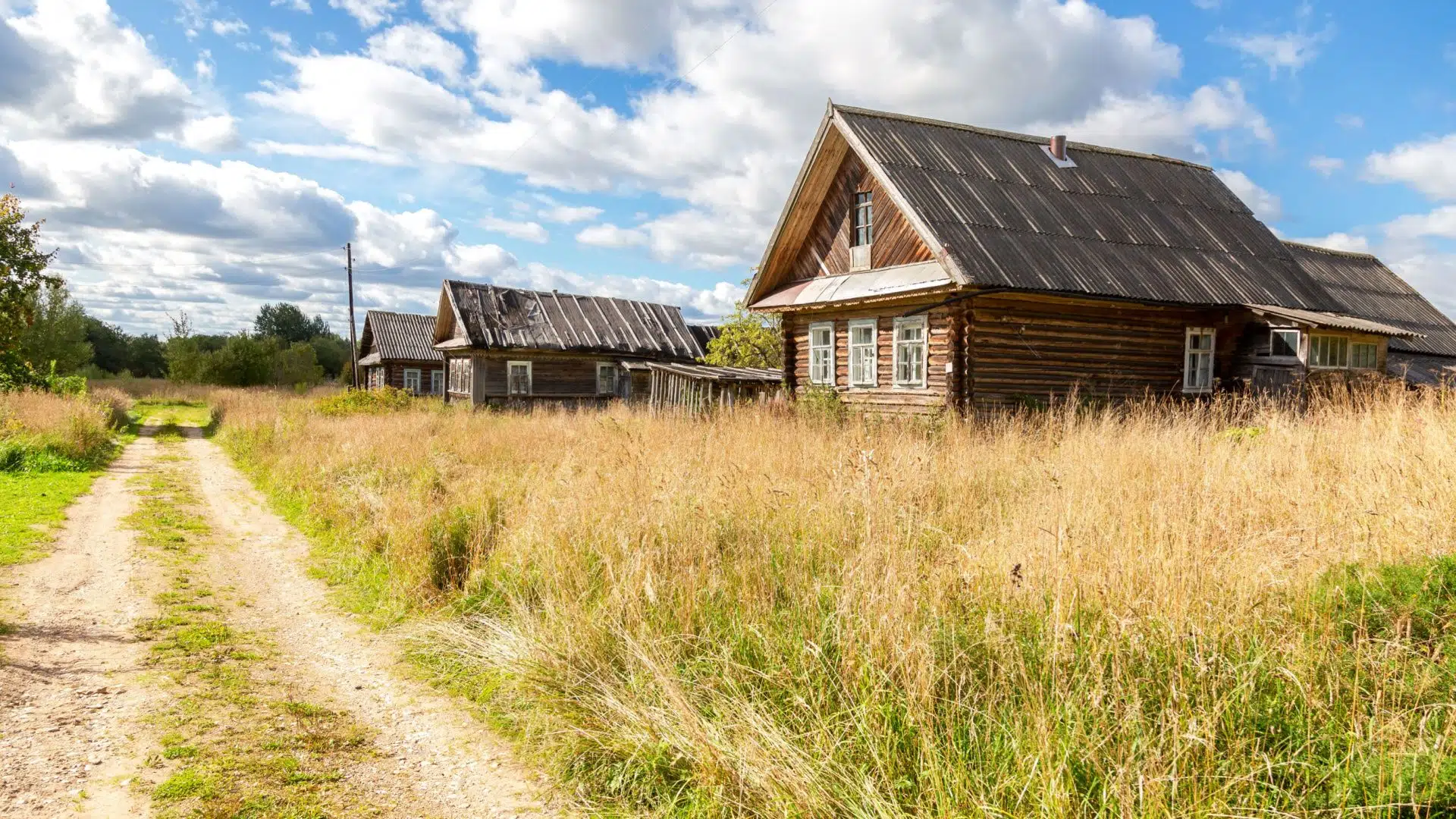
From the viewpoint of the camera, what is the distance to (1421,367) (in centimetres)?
1822

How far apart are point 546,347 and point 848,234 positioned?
14.4 metres

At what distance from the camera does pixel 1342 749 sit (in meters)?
2.71

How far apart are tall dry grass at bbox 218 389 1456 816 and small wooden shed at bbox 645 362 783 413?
9.70 m

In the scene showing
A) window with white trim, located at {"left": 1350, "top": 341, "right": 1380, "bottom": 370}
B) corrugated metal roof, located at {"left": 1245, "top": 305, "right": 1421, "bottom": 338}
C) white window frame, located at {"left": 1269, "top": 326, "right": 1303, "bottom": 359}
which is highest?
corrugated metal roof, located at {"left": 1245, "top": 305, "right": 1421, "bottom": 338}

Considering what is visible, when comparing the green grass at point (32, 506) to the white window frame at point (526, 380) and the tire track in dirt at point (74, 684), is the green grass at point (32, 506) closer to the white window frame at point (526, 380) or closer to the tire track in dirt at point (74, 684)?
the tire track in dirt at point (74, 684)

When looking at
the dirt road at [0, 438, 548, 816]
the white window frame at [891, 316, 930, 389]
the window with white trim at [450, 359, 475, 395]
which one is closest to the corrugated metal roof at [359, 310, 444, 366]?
the window with white trim at [450, 359, 475, 395]

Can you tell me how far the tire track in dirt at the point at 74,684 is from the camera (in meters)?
3.36

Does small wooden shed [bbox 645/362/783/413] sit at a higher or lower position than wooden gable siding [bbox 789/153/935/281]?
lower

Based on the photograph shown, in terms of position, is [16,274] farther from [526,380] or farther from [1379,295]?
[1379,295]

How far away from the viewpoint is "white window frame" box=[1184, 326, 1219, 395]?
49.6 feet

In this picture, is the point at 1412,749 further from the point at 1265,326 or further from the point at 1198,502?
the point at 1265,326

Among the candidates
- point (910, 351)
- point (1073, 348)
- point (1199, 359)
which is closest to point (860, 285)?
point (910, 351)

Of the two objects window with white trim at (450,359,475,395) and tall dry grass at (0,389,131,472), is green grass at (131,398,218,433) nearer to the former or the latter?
tall dry grass at (0,389,131,472)

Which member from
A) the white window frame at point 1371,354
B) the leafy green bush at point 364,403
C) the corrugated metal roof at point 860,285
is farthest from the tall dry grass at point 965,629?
the leafy green bush at point 364,403
